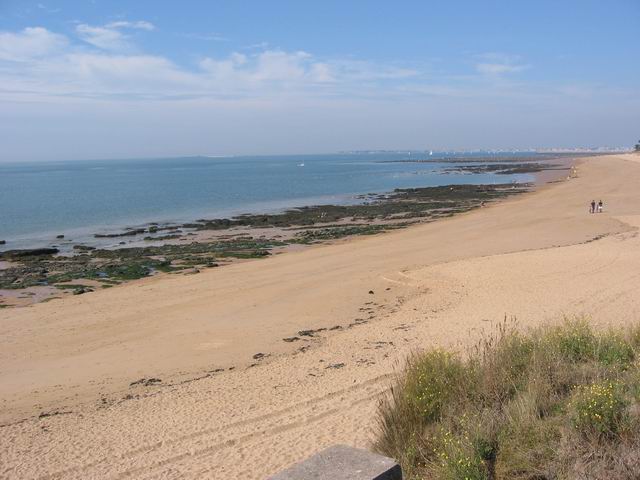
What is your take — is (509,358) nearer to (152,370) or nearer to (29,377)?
(152,370)

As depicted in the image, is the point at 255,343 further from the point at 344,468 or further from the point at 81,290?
the point at 81,290

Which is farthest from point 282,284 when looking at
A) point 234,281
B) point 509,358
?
point 509,358

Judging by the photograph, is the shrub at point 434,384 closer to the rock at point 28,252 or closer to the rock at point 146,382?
the rock at point 146,382

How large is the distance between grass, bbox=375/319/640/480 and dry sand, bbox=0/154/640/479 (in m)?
1.33

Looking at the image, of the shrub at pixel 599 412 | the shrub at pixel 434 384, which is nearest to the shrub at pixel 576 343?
the shrub at pixel 434 384

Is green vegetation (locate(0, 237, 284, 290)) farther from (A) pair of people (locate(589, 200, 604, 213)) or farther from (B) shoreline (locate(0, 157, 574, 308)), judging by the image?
(A) pair of people (locate(589, 200, 604, 213))

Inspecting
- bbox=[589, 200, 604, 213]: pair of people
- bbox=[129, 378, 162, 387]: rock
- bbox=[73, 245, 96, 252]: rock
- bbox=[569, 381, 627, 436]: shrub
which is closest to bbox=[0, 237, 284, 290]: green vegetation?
bbox=[73, 245, 96, 252]: rock

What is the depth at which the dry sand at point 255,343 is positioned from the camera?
665 cm

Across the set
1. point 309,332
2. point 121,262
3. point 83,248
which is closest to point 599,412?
point 309,332

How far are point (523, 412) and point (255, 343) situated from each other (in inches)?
290

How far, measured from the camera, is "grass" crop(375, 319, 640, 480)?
419cm

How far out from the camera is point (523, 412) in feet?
15.8

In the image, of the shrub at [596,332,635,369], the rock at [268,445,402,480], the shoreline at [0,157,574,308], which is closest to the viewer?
the rock at [268,445,402,480]

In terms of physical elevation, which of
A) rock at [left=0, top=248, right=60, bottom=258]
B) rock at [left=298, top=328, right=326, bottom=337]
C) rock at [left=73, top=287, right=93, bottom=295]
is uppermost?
rock at [left=298, top=328, right=326, bottom=337]
